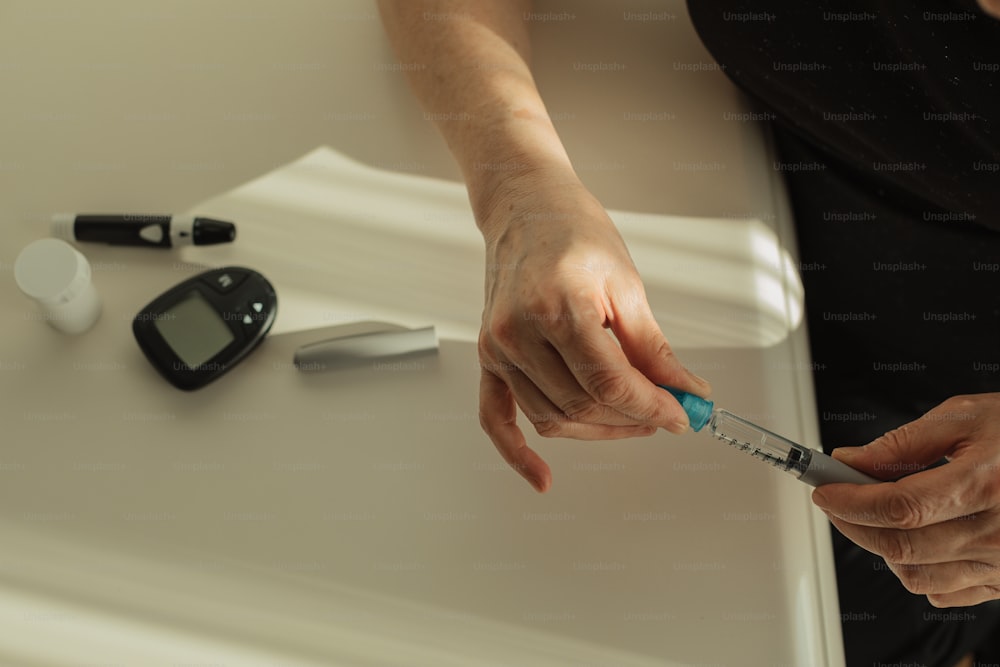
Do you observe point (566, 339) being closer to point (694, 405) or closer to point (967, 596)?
point (694, 405)

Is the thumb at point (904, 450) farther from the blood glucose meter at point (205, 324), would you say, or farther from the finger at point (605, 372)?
the blood glucose meter at point (205, 324)

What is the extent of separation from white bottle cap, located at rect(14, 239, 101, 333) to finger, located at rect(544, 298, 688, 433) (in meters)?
0.43

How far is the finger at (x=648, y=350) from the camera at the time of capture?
722 millimetres

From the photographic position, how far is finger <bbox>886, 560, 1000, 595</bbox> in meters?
0.74

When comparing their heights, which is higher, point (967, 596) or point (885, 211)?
Result: point (885, 211)

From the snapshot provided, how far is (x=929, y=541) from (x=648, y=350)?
10.9 inches

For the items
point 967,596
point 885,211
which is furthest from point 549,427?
point 885,211

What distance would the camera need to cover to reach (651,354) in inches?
28.6

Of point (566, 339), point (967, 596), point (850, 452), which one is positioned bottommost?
point (967, 596)

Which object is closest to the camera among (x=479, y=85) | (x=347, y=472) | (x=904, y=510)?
(x=904, y=510)

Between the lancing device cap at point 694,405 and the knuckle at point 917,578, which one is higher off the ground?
the lancing device cap at point 694,405

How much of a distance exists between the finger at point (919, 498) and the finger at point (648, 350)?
0.14 m

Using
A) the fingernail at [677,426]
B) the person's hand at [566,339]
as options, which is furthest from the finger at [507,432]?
the fingernail at [677,426]

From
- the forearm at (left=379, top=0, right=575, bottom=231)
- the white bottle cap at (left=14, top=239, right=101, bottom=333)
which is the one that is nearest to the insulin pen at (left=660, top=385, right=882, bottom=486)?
the forearm at (left=379, top=0, right=575, bottom=231)
